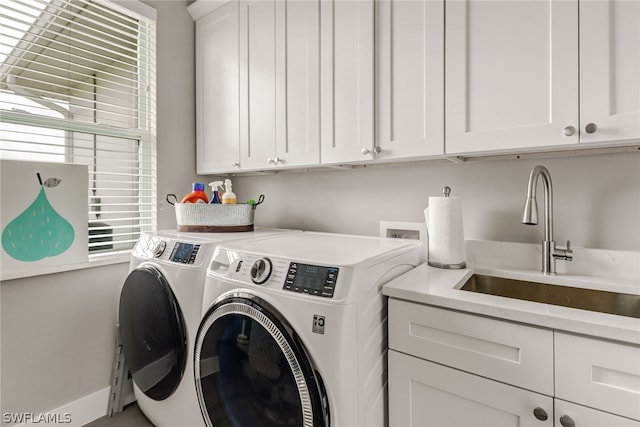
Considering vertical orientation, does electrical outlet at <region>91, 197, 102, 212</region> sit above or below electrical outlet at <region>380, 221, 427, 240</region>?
above

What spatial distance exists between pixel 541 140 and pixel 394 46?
0.71m

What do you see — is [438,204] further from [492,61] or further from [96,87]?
[96,87]

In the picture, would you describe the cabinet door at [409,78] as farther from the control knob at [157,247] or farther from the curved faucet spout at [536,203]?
the control knob at [157,247]

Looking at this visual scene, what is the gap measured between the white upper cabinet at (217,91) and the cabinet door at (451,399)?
1511 mm

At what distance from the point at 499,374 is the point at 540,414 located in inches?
4.9

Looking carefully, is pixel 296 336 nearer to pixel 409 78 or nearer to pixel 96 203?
pixel 409 78

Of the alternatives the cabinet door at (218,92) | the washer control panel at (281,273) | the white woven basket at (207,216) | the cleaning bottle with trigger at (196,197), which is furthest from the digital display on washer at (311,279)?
the cabinet door at (218,92)

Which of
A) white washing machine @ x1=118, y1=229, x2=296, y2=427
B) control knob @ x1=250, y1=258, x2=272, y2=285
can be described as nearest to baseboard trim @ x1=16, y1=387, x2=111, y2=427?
white washing machine @ x1=118, y1=229, x2=296, y2=427

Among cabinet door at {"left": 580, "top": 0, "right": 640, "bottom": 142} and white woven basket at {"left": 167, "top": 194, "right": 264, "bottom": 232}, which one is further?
white woven basket at {"left": 167, "top": 194, "right": 264, "bottom": 232}

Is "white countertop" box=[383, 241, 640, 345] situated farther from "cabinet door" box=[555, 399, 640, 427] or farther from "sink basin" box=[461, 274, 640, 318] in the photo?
"cabinet door" box=[555, 399, 640, 427]

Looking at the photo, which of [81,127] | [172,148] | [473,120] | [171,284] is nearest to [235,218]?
[171,284]

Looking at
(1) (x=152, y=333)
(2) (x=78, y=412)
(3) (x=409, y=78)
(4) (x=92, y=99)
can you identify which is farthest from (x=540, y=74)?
(2) (x=78, y=412)

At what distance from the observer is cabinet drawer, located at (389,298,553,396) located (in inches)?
34.7

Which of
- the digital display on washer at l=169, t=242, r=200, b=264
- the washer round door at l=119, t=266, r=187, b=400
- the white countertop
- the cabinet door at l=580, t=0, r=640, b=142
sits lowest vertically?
the washer round door at l=119, t=266, r=187, b=400
